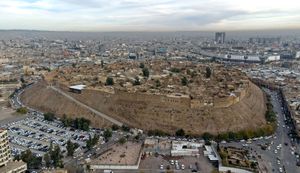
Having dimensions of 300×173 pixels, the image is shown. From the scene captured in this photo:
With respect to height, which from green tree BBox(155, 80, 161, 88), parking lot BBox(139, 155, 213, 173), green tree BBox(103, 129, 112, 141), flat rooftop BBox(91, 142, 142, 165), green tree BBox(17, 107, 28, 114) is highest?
green tree BBox(155, 80, 161, 88)

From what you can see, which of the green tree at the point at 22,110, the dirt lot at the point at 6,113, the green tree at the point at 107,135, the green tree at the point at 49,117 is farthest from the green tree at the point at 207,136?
the dirt lot at the point at 6,113

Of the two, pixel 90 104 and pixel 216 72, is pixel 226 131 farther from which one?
pixel 216 72

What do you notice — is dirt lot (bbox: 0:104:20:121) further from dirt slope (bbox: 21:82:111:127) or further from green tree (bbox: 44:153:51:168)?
green tree (bbox: 44:153:51:168)

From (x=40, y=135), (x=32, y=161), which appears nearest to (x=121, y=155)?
(x=32, y=161)

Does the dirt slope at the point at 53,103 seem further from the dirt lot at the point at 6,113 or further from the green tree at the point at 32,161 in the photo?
the green tree at the point at 32,161

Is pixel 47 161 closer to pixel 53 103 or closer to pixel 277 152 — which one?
pixel 53 103

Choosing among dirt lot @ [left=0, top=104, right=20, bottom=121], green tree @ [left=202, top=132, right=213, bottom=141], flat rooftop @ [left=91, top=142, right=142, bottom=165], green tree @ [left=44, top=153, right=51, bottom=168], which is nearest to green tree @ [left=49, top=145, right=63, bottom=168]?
green tree @ [left=44, top=153, right=51, bottom=168]
